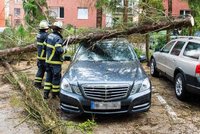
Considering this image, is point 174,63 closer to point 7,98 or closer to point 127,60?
point 127,60

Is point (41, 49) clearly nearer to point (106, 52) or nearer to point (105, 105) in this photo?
point (106, 52)

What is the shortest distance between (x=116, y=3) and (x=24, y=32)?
4.37 meters

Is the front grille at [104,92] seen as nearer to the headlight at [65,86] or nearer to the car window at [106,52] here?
the headlight at [65,86]

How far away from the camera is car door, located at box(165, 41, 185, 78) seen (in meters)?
9.12

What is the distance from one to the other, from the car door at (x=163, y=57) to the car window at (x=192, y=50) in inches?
57.0

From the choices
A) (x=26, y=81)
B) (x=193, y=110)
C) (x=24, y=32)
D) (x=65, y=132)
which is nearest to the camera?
(x=65, y=132)

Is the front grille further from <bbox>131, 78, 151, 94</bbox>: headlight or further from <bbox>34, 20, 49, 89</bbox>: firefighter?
<bbox>34, 20, 49, 89</bbox>: firefighter

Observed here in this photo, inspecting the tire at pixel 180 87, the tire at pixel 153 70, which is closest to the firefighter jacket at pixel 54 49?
the tire at pixel 180 87

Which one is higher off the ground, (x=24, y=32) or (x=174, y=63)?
(x=24, y=32)

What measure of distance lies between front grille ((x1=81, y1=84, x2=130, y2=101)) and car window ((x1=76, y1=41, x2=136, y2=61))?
1531mm

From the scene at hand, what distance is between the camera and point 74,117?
7.16m

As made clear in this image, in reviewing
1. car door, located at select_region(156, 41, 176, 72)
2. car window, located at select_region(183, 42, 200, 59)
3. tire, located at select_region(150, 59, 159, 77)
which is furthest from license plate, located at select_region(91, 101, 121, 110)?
tire, located at select_region(150, 59, 159, 77)

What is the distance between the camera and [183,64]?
27.4 feet

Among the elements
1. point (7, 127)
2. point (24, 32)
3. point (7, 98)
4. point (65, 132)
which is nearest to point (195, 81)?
point (65, 132)
